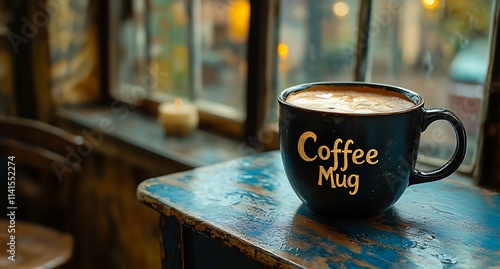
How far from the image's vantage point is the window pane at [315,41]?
51.0 inches

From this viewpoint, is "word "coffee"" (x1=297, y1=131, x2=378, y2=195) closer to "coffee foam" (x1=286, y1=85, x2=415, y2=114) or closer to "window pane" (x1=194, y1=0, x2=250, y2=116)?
"coffee foam" (x1=286, y1=85, x2=415, y2=114)

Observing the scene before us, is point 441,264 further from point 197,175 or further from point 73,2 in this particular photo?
point 73,2

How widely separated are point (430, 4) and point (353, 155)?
619 millimetres

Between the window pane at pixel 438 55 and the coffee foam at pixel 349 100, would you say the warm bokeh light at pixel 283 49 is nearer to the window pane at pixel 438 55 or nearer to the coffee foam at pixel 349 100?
the window pane at pixel 438 55

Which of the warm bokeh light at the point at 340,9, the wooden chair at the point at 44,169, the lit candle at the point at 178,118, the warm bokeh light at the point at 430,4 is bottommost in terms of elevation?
the wooden chair at the point at 44,169

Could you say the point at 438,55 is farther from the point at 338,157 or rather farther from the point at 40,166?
the point at 40,166

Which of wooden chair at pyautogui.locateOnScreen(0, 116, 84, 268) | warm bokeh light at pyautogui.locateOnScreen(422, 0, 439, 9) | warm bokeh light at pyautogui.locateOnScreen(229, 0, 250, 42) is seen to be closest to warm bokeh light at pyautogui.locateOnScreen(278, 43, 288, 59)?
warm bokeh light at pyautogui.locateOnScreen(229, 0, 250, 42)

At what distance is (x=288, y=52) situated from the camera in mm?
1409

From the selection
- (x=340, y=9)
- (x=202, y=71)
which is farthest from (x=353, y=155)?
(x=202, y=71)

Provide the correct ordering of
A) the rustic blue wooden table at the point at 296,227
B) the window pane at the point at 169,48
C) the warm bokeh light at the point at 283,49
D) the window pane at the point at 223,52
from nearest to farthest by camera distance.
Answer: the rustic blue wooden table at the point at 296,227, the warm bokeh light at the point at 283,49, the window pane at the point at 223,52, the window pane at the point at 169,48

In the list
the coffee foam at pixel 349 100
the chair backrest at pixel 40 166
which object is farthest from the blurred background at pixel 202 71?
the coffee foam at pixel 349 100

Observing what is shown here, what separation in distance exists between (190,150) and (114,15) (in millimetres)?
610

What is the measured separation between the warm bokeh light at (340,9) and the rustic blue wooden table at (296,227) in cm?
58

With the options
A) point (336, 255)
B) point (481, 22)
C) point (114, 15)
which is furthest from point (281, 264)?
point (114, 15)
